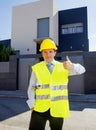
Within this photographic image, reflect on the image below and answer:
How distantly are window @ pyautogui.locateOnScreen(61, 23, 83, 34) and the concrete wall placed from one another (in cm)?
119

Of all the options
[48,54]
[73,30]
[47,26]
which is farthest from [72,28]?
[48,54]

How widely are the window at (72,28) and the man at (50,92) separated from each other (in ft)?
89.7

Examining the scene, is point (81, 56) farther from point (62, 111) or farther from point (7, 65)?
point (62, 111)

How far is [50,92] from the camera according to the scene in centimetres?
318

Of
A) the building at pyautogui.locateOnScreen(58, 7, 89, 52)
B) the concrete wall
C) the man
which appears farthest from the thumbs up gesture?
the building at pyautogui.locateOnScreen(58, 7, 89, 52)

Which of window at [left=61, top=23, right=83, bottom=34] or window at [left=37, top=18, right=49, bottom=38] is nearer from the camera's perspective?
window at [left=37, top=18, right=49, bottom=38]

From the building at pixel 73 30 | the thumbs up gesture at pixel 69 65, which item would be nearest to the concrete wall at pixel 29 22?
the building at pixel 73 30

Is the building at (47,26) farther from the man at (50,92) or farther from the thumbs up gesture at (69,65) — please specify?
the thumbs up gesture at (69,65)

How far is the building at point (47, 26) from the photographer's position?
94.6ft

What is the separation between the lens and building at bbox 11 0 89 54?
2884 cm

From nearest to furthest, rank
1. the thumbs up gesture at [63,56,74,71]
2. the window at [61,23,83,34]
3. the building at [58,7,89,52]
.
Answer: the thumbs up gesture at [63,56,74,71] → the building at [58,7,89,52] → the window at [61,23,83,34]

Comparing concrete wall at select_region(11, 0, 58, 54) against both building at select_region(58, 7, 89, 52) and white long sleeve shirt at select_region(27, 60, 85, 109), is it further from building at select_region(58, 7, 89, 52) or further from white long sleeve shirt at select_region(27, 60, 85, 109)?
white long sleeve shirt at select_region(27, 60, 85, 109)

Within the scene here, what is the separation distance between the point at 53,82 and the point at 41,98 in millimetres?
286

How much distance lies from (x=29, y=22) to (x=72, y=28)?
5867 mm
